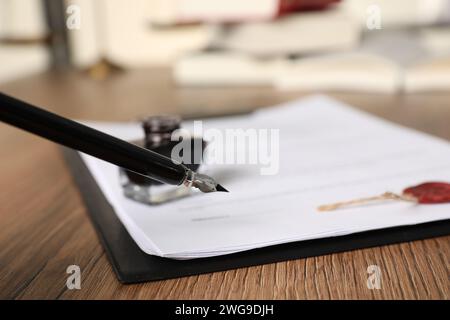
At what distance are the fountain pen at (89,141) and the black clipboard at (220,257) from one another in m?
0.05

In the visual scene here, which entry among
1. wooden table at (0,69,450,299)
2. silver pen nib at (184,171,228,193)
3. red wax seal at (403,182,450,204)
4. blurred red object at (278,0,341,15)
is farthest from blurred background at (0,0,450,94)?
silver pen nib at (184,171,228,193)

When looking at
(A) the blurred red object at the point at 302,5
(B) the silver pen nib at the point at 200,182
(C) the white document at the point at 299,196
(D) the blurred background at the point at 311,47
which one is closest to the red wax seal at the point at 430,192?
(C) the white document at the point at 299,196

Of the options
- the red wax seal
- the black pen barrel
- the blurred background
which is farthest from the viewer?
the blurred background

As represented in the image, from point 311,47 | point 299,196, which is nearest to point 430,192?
point 299,196

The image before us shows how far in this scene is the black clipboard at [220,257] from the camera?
1.02 ft

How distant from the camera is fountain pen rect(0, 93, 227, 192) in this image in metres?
0.27

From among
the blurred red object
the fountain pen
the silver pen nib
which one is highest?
the fountain pen

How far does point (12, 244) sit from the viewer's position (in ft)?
1.19

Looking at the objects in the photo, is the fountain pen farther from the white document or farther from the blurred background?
the blurred background

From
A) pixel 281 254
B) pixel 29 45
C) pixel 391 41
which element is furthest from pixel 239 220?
pixel 29 45

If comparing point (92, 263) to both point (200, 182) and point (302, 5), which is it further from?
point (302, 5)

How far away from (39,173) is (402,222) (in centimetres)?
32

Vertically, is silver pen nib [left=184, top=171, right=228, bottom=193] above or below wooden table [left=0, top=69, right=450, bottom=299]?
above
